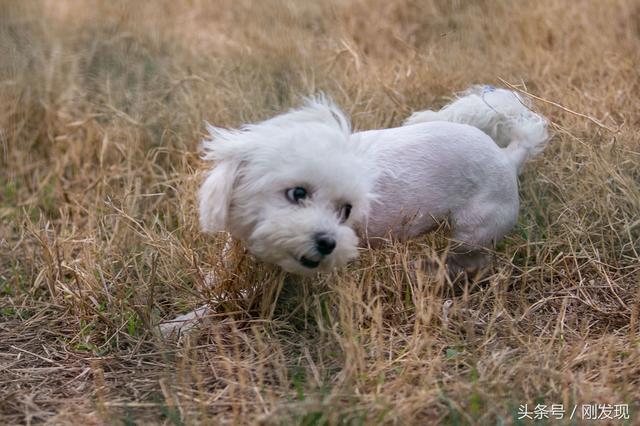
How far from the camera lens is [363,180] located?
2.85 metres

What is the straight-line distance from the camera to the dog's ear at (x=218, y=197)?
108 inches

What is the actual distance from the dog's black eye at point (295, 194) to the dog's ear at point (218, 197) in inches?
8.0

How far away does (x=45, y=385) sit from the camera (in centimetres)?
261

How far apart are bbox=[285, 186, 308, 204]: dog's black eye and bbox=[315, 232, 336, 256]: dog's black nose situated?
177mm

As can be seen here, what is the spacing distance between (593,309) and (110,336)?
1.81m

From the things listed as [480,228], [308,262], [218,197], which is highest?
[218,197]

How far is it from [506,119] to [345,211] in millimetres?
1101

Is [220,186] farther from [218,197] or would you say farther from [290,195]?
[290,195]

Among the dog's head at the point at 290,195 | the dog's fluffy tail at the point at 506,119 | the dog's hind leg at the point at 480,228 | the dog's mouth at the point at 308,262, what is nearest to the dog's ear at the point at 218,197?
the dog's head at the point at 290,195

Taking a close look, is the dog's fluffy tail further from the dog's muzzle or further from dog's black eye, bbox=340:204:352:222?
the dog's muzzle

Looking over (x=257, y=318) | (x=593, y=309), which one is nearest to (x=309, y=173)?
(x=257, y=318)

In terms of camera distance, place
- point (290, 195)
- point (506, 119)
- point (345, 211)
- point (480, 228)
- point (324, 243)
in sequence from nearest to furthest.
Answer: point (324, 243) < point (290, 195) < point (345, 211) < point (480, 228) < point (506, 119)

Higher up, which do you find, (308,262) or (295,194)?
(295,194)

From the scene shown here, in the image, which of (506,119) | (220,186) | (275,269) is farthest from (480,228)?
(220,186)
